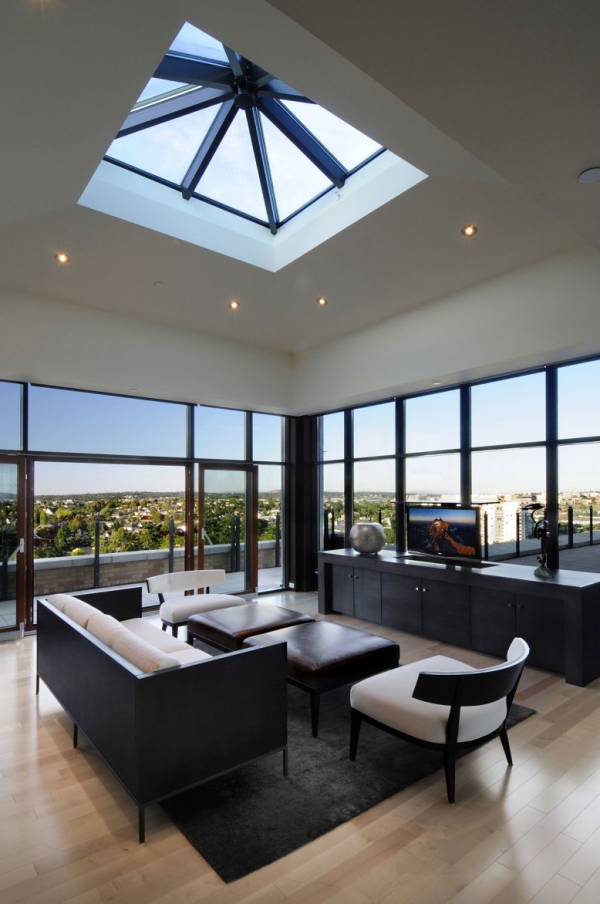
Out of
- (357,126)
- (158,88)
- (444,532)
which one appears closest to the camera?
(357,126)

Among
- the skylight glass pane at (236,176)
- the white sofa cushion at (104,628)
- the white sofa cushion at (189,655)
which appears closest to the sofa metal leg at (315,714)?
the white sofa cushion at (189,655)

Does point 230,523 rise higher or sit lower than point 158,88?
lower

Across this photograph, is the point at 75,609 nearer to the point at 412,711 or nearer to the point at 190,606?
the point at 190,606

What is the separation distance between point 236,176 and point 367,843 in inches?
200

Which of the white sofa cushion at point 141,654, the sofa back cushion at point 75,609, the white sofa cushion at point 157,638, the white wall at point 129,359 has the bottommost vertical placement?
the white sofa cushion at point 157,638

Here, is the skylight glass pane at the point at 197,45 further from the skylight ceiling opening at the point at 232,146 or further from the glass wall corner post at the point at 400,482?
the glass wall corner post at the point at 400,482

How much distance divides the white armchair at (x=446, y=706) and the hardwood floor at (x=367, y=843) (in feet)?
0.78

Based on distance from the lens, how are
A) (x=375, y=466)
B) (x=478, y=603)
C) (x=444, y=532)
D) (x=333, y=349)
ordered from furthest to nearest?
(x=375, y=466) → (x=333, y=349) → (x=444, y=532) → (x=478, y=603)

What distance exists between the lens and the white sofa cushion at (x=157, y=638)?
3773mm

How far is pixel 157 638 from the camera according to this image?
13.1ft

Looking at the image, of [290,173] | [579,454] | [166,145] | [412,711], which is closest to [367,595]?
[579,454]

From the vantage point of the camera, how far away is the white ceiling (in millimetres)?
1818

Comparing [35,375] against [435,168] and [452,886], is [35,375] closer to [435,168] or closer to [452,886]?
[435,168]

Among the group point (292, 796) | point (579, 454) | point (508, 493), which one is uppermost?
point (579, 454)
